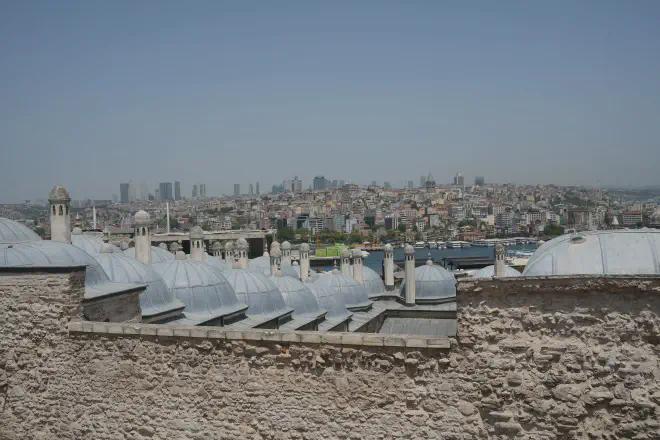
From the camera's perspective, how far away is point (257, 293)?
44.8 feet

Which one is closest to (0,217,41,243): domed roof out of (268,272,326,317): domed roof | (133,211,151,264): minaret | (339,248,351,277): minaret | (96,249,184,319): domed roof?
(96,249,184,319): domed roof

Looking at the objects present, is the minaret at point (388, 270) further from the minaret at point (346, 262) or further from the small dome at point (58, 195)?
the small dome at point (58, 195)

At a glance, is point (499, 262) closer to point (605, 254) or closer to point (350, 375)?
point (605, 254)

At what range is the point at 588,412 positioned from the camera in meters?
5.36

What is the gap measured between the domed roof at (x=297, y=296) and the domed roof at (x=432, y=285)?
6.54m

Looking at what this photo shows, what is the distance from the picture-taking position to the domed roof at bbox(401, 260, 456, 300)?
21406 millimetres

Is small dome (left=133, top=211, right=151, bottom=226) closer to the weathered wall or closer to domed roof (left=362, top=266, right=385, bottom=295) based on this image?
the weathered wall

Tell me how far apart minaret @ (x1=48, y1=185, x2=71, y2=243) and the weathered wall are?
563 cm

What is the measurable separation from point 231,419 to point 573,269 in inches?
159

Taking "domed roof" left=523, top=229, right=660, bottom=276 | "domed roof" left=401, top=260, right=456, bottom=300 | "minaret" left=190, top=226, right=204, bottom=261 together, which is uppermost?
"domed roof" left=523, top=229, right=660, bottom=276

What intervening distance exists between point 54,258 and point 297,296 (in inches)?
303

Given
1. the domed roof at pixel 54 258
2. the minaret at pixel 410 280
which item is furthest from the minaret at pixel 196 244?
the domed roof at pixel 54 258

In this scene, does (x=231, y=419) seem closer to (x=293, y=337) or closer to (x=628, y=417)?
(x=293, y=337)

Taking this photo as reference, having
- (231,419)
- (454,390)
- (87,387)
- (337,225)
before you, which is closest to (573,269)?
(454,390)
